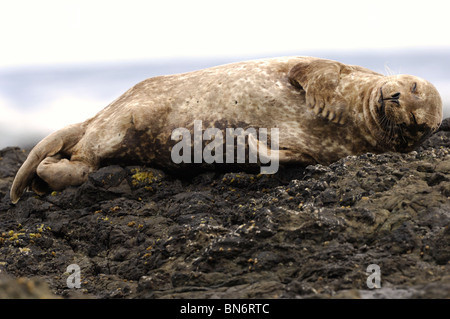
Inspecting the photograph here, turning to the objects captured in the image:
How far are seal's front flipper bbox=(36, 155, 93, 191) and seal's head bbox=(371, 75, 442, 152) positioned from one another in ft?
12.1

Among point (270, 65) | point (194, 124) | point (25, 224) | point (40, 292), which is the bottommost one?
point (25, 224)

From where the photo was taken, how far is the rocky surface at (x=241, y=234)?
4648 mm

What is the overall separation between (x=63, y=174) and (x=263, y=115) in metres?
2.66

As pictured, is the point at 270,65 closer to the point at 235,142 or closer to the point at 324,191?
the point at 235,142

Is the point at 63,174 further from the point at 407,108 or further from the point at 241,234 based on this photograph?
the point at 407,108

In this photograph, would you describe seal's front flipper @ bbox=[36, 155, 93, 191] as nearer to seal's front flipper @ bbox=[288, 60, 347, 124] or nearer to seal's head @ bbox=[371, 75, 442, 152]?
seal's front flipper @ bbox=[288, 60, 347, 124]

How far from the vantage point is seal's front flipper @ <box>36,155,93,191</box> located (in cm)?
809

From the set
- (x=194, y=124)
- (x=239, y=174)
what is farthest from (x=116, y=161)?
(x=239, y=174)

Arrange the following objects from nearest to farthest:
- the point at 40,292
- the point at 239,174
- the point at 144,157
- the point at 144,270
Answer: the point at 40,292, the point at 144,270, the point at 239,174, the point at 144,157

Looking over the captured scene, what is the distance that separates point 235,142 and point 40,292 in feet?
12.7

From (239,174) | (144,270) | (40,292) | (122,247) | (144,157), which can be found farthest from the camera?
(144,157)

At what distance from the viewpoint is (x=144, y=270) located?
18.4 ft

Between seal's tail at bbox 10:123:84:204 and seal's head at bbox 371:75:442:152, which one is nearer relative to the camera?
seal's head at bbox 371:75:442:152

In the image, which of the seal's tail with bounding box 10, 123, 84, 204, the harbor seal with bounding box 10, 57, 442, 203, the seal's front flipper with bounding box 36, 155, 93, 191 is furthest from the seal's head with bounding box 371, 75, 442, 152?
the seal's tail with bounding box 10, 123, 84, 204
